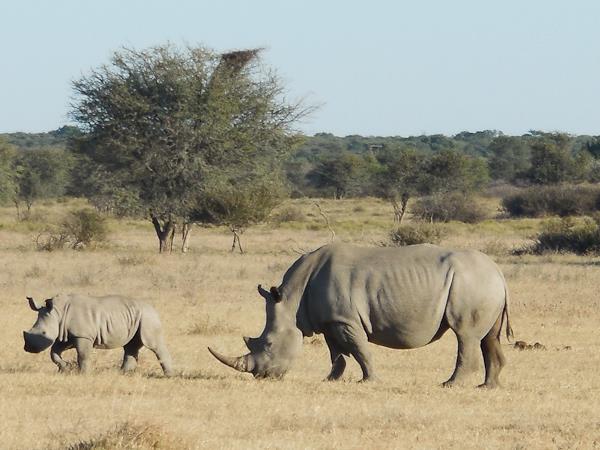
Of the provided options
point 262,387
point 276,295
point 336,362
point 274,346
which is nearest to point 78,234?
point 336,362

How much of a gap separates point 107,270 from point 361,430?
17576 millimetres

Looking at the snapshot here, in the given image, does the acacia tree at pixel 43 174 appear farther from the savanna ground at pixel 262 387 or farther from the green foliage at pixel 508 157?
the savanna ground at pixel 262 387

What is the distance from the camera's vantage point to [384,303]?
12.2 meters

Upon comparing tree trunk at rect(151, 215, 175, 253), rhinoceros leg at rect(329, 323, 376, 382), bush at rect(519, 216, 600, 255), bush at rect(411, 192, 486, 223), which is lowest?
rhinoceros leg at rect(329, 323, 376, 382)

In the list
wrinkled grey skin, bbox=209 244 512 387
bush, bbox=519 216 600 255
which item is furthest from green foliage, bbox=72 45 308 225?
wrinkled grey skin, bbox=209 244 512 387

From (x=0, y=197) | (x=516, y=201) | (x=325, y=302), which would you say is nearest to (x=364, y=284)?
(x=325, y=302)

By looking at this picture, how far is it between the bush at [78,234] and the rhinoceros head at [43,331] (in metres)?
22.0

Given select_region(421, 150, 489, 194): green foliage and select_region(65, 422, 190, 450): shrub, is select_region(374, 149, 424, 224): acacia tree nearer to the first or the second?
select_region(421, 150, 489, 194): green foliage

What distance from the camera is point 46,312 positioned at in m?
12.5

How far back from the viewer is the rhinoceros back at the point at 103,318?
12.6 meters

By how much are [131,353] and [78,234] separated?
76.4 feet

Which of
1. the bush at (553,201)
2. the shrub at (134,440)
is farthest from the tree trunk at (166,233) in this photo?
the shrub at (134,440)

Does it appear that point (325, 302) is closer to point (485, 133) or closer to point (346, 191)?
point (346, 191)

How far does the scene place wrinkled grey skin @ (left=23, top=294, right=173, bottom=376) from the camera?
12477 mm
